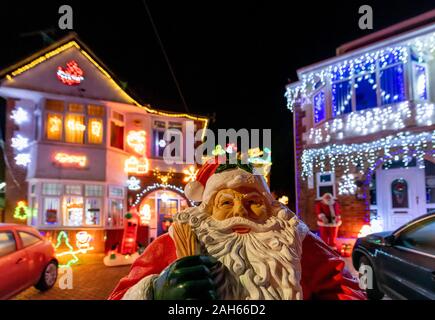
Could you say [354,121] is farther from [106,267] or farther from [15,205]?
[15,205]

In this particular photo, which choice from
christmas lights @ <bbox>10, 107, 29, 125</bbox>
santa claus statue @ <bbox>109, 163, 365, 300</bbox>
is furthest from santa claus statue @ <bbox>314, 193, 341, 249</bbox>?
christmas lights @ <bbox>10, 107, 29, 125</bbox>

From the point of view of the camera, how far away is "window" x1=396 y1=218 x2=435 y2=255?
13.3 feet

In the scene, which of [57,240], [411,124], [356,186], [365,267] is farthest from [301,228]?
[57,240]

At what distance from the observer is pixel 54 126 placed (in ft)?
35.8

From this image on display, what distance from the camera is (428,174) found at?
31.2 feet

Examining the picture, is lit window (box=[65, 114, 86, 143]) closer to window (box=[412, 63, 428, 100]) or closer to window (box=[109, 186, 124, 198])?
window (box=[109, 186, 124, 198])

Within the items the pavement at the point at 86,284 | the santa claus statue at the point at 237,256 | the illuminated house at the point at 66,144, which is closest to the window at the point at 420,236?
the santa claus statue at the point at 237,256

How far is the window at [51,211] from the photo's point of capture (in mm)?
10609

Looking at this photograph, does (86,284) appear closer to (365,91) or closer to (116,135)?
(116,135)

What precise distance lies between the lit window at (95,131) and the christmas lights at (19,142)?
6.51 ft

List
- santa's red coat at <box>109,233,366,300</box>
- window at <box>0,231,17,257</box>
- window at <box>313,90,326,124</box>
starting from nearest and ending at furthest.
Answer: santa's red coat at <box>109,233,366,300</box>, window at <box>0,231,17,257</box>, window at <box>313,90,326,124</box>

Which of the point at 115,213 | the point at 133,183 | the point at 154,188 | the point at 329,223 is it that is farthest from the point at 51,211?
the point at 329,223

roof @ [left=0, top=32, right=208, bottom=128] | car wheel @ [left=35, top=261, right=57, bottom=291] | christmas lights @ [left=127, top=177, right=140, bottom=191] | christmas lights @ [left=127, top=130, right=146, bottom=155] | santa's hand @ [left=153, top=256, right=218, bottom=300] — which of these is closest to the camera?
santa's hand @ [left=153, top=256, right=218, bottom=300]

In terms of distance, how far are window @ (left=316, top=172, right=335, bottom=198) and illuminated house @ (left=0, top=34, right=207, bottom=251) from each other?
5472 millimetres
